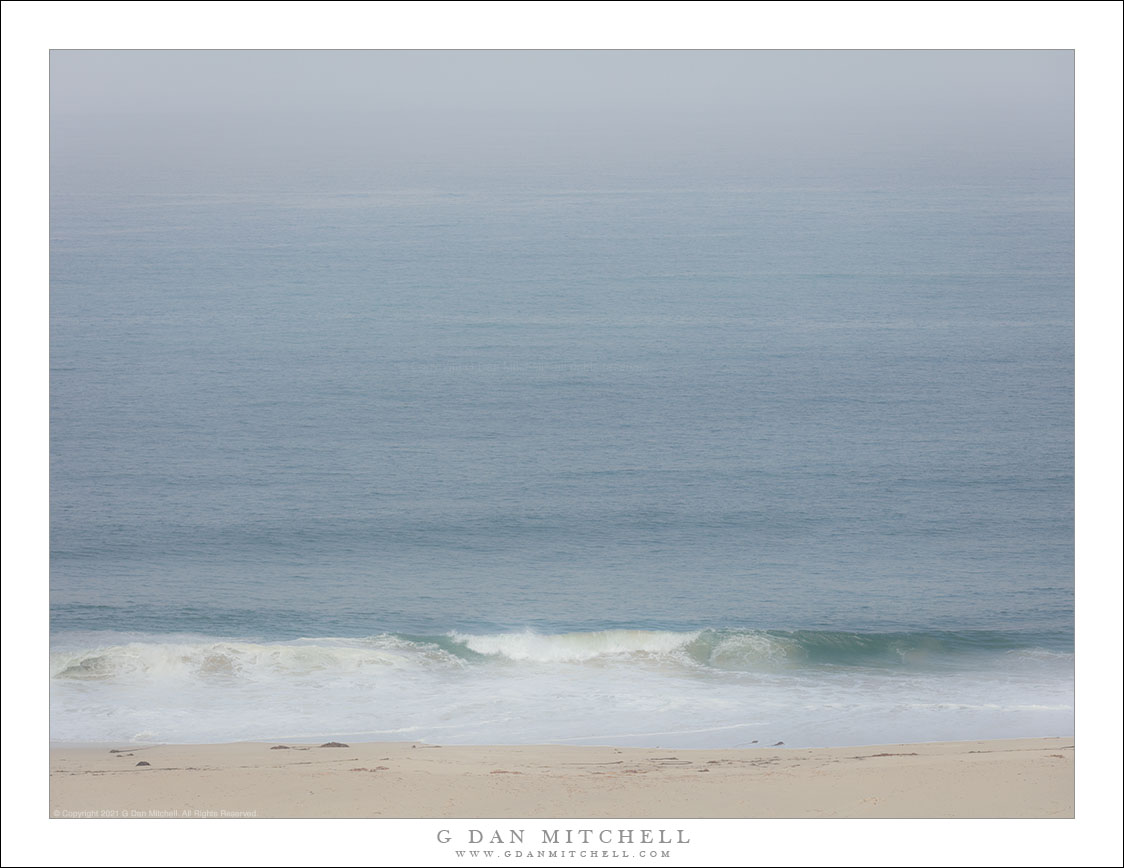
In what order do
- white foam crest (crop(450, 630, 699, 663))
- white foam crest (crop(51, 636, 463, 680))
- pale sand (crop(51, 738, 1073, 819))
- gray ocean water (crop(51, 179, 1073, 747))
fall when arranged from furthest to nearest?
white foam crest (crop(450, 630, 699, 663)), white foam crest (crop(51, 636, 463, 680)), gray ocean water (crop(51, 179, 1073, 747)), pale sand (crop(51, 738, 1073, 819))

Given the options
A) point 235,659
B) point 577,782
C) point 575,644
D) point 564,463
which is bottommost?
point 577,782

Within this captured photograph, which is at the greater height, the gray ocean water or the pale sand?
the gray ocean water

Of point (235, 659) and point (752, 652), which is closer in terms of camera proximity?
point (235, 659)

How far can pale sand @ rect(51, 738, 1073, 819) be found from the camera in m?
11.1

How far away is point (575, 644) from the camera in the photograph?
56.4 ft

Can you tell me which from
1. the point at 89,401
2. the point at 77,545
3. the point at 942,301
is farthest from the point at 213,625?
the point at 942,301

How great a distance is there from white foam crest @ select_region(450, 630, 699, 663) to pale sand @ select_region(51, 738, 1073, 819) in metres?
3.81

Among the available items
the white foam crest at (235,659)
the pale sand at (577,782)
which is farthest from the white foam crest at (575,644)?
the pale sand at (577,782)

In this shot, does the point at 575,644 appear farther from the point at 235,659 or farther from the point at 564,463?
the point at 564,463

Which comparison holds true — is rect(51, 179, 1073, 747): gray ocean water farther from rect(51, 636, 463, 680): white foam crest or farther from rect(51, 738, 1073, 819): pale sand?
rect(51, 738, 1073, 819): pale sand

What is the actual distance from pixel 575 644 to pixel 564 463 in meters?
7.56

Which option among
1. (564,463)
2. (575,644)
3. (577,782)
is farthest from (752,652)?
(564,463)

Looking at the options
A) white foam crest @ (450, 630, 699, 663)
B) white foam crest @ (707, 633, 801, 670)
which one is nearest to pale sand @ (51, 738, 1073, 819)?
white foam crest @ (707, 633, 801, 670)

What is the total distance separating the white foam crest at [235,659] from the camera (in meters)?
15.9
